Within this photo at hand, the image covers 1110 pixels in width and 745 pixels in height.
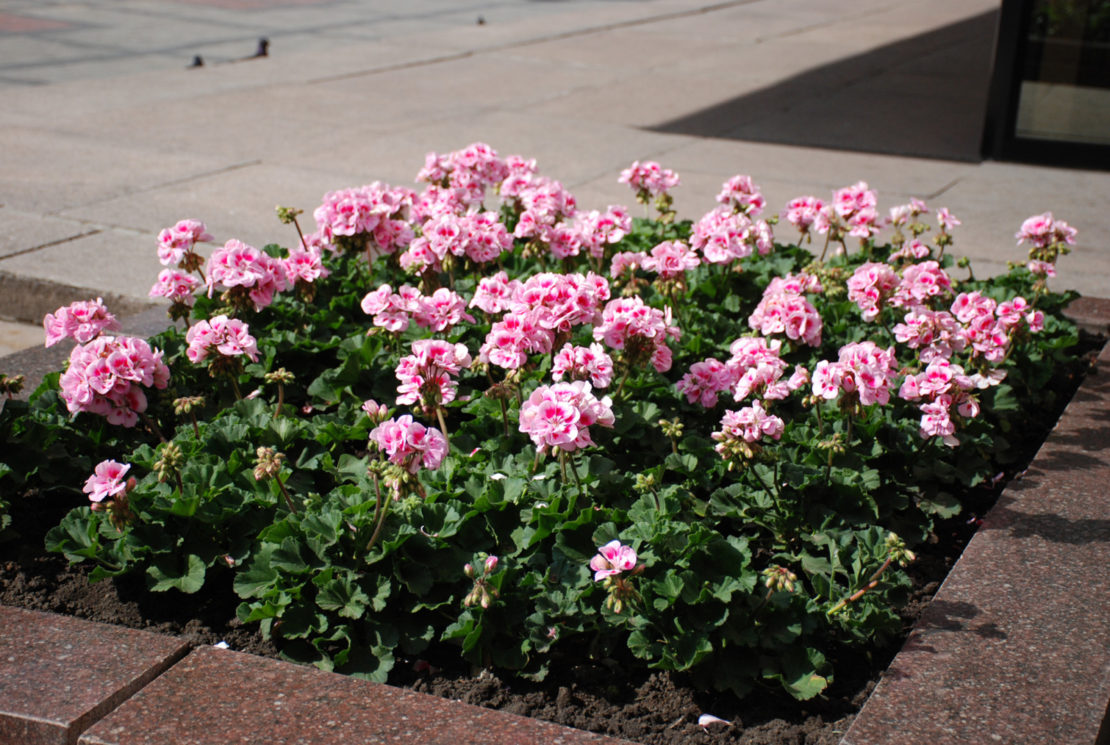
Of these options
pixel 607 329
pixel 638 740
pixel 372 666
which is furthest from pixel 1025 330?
pixel 372 666

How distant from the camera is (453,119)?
30.0 feet

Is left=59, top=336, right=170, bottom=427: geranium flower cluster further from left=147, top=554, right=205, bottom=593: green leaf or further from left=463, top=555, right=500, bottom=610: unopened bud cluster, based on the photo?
left=463, top=555, right=500, bottom=610: unopened bud cluster

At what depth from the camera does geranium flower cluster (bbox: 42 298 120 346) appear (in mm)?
3273

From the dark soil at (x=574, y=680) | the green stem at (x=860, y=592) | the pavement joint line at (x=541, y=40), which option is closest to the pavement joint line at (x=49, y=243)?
the dark soil at (x=574, y=680)

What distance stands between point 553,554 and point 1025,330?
1.94 m

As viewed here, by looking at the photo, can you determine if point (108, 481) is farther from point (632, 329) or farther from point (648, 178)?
point (648, 178)

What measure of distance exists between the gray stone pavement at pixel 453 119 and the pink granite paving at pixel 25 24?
0.07m

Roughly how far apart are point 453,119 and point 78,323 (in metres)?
6.14

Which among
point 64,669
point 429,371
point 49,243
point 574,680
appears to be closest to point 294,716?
→ point 64,669

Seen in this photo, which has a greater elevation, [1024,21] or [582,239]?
[1024,21]

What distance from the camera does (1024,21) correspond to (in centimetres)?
802

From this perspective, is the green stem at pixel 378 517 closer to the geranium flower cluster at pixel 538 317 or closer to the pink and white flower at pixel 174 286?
the geranium flower cluster at pixel 538 317

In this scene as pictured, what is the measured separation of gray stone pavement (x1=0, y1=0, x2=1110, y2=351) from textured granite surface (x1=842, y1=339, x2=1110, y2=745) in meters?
2.57

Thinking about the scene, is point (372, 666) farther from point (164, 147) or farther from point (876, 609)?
point (164, 147)
